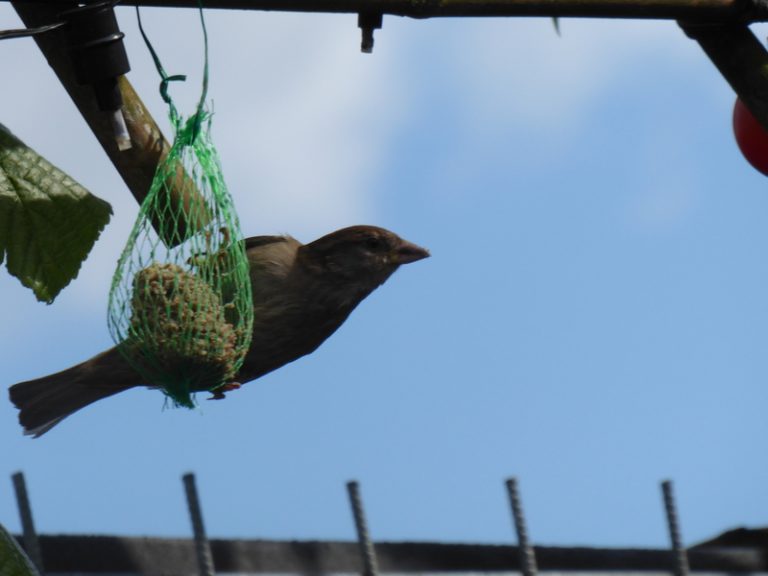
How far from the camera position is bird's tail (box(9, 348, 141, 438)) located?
4207 millimetres

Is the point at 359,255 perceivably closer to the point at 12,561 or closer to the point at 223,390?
the point at 223,390

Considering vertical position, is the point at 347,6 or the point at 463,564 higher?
the point at 347,6

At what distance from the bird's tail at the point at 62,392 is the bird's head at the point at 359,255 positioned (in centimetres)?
72

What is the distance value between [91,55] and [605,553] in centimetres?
176

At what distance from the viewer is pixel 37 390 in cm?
431

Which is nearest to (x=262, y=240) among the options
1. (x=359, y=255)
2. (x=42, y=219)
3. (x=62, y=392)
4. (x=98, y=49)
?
(x=359, y=255)

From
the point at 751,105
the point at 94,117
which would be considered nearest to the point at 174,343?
the point at 94,117

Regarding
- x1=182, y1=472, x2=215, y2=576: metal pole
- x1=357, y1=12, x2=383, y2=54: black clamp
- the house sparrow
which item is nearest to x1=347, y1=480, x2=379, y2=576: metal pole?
x1=182, y1=472, x2=215, y2=576: metal pole

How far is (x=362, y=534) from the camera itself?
273 centimetres

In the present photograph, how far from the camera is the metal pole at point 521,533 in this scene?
3.01 meters

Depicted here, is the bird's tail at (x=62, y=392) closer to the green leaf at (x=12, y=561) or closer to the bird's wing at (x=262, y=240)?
the bird's wing at (x=262, y=240)

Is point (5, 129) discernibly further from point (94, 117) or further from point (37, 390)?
point (37, 390)

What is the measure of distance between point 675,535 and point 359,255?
4.99 ft

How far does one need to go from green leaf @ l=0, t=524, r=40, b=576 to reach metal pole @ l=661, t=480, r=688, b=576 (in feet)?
8.19
